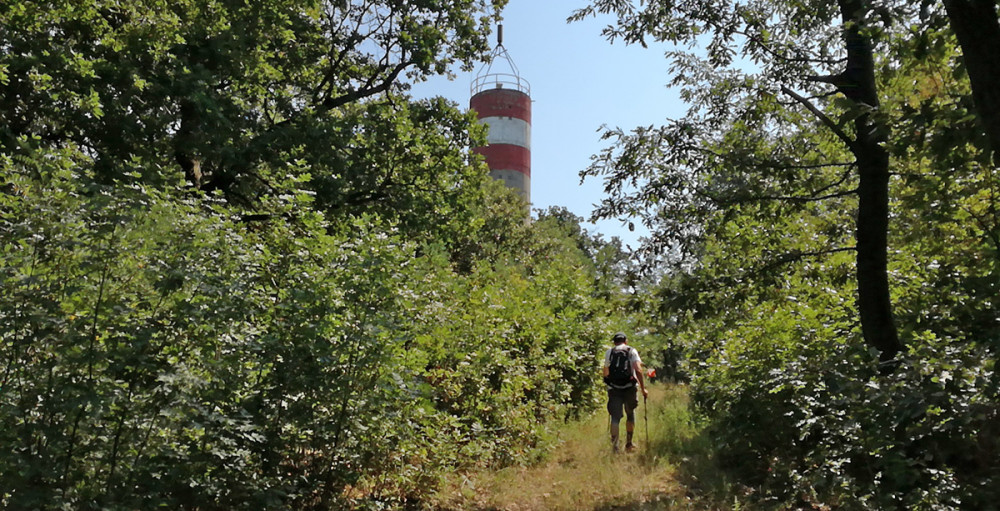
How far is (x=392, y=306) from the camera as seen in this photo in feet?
18.8

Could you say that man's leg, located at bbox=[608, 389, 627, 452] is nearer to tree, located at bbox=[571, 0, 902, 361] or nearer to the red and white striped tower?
tree, located at bbox=[571, 0, 902, 361]

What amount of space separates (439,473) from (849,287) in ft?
17.5

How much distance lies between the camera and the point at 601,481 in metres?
7.60

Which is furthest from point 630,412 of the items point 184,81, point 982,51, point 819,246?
point 184,81

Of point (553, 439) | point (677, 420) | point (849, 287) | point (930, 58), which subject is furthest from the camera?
point (677, 420)

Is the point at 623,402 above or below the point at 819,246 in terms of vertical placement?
below

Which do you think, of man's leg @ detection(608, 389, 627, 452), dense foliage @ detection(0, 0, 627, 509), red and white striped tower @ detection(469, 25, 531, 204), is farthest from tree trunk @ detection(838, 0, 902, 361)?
red and white striped tower @ detection(469, 25, 531, 204)

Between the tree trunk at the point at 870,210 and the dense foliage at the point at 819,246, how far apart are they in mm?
42

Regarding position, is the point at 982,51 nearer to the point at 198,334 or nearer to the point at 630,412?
the point at 198,334

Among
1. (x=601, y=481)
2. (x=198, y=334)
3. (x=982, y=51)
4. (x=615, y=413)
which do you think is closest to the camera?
(x=982, y=51)

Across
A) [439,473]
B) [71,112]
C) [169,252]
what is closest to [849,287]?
[439,473]

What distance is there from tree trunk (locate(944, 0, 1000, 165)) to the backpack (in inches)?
244

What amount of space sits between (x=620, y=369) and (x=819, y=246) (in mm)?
3068

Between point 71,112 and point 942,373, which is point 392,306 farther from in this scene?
point 71,112
